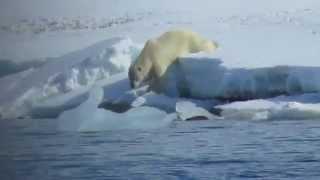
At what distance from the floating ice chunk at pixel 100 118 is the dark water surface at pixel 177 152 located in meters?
0.03

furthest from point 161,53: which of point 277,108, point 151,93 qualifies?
point 277,108

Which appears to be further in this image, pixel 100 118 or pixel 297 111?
pixel 100 118

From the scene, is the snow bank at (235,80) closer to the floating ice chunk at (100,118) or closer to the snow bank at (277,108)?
the snow bank at (277,108)

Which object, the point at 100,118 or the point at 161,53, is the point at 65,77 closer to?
the point at 100,118

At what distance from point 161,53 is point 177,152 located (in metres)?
0.37

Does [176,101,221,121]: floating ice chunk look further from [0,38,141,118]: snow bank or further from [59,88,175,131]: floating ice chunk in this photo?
[0,38,141,118]: snow bank

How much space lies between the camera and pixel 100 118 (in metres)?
2.66

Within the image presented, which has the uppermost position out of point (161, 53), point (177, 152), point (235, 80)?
point (161, 53)

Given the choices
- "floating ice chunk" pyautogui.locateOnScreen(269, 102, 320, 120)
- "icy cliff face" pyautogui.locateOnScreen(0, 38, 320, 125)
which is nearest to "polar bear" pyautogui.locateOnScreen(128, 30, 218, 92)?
"icy cliff face" pyautogui.locateOnScreen(0, 38, 320, 125)

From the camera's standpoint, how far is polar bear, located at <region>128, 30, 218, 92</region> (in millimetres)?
2615

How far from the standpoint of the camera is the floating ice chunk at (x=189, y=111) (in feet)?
8.51

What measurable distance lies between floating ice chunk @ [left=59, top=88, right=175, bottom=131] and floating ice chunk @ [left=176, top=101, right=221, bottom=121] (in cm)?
3

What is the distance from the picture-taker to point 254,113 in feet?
8.37

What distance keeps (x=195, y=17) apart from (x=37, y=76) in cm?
63
